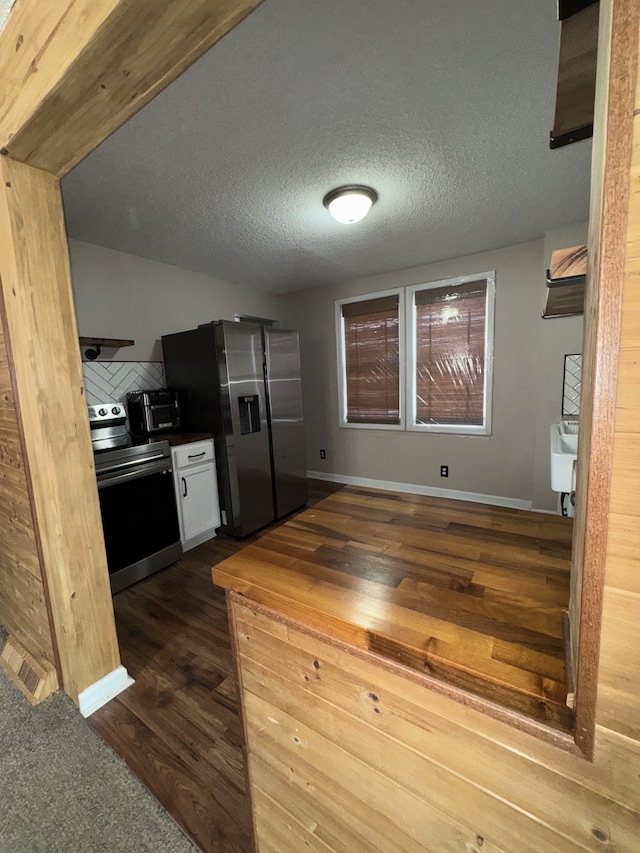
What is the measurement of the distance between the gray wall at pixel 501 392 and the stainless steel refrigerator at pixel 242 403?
1025mm

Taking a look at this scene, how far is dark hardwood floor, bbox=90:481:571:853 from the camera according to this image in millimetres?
571

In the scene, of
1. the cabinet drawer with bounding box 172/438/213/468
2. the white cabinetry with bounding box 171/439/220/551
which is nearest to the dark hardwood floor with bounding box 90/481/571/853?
the white cabinetry with bounding box 171/439/220/551

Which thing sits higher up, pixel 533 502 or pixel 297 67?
A: pixel 297 67

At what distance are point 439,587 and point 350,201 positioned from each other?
2.10m

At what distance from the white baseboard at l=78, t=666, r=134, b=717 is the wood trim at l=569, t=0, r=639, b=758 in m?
1.82

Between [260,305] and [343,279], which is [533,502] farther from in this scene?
[260,305]

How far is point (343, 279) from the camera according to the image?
388cm

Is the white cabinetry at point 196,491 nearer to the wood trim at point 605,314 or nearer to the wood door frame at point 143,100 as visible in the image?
the wood door frame at point 143,100

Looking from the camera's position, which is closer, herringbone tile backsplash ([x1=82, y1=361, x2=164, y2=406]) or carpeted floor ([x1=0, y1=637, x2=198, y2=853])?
carpeted floor ([x1=0, y1=637, x2=198, y2=853])

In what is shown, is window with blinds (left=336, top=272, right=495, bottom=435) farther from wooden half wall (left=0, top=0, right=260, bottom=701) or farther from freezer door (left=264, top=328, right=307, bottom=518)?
wooden half wall (left=0, top=0, right=260, bottom=701)

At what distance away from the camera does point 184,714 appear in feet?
4.76

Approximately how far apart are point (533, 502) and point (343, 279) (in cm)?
298

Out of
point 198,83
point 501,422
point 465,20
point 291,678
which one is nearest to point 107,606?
point 291,678

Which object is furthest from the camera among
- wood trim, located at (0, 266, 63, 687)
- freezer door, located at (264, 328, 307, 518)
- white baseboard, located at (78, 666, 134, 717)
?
freezer door, located at (264, 328, 307, 518)
